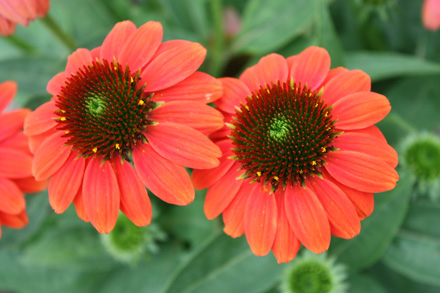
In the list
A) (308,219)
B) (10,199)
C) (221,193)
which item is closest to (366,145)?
(308,219)

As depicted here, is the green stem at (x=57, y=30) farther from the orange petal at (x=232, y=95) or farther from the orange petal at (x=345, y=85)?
the orange petal at (x=345, y=85)

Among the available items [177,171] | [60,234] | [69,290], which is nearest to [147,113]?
[177,171]

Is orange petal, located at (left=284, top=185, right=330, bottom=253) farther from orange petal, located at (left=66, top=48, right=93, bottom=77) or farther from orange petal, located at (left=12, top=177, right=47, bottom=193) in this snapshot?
orange petal, located at (left=12, top=177, right=47, bottom=193)

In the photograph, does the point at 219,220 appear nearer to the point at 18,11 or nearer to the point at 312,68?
the point at 312,68

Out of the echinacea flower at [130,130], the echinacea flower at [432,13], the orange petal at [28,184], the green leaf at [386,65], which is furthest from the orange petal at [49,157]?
the echinacea flower at [432,13]

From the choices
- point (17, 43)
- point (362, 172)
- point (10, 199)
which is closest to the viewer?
point (362, 172)

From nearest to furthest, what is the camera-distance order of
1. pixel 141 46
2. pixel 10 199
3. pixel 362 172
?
pixel 362 172 < pixel 141 46 < pixel 10 199

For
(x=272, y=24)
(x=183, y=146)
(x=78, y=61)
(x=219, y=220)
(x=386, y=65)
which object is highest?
(x=78, y=61)
